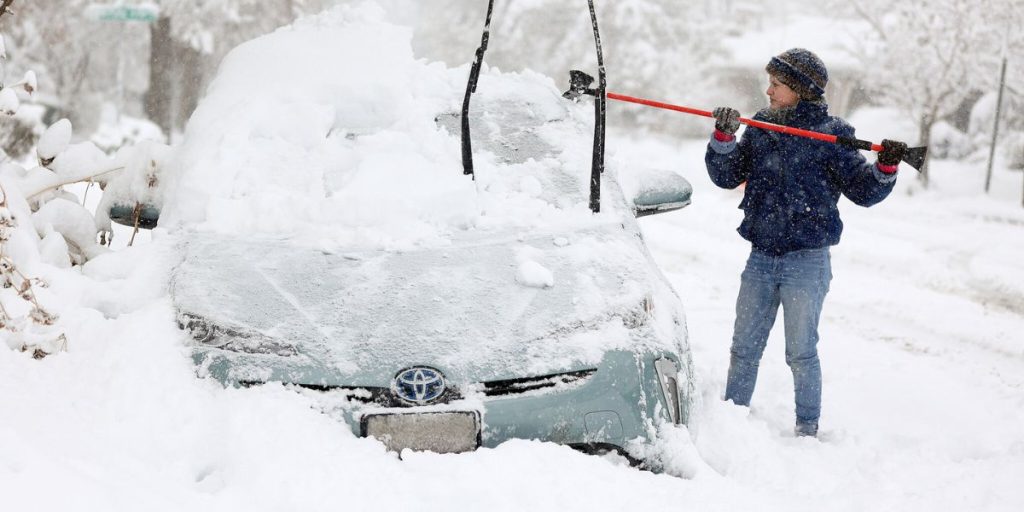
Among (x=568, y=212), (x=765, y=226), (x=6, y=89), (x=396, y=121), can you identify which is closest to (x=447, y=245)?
(x=568, y=212)

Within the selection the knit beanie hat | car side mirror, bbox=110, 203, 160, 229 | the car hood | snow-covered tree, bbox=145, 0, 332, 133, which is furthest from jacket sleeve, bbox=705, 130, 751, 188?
snow-covered tree, bbox=145, 0, 332, 133

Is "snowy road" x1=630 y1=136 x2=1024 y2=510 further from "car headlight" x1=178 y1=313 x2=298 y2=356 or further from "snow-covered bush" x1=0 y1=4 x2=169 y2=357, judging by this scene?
"snow-covered bush" x1=0 y1=4 x2=169 y2=357

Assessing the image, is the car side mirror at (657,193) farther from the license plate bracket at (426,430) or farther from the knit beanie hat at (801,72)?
the license plate bracket at (426,430)

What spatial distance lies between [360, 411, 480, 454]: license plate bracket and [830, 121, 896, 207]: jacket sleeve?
2.01 m

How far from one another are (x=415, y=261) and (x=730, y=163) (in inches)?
65.2

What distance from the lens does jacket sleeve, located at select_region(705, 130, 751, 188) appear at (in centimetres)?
397

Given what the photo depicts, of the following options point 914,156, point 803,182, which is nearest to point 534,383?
point 803,182

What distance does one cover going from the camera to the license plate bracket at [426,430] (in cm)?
269

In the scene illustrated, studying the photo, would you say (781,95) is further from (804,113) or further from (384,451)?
(384,451)

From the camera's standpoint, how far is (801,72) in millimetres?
3758

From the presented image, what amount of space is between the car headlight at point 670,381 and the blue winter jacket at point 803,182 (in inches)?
46.5

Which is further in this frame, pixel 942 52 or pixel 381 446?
pixel 942 52

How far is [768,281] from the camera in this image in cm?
395

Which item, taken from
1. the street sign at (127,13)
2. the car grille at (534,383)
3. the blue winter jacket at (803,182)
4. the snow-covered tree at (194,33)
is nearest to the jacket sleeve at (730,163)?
the blue winter jacket at (803,182)
